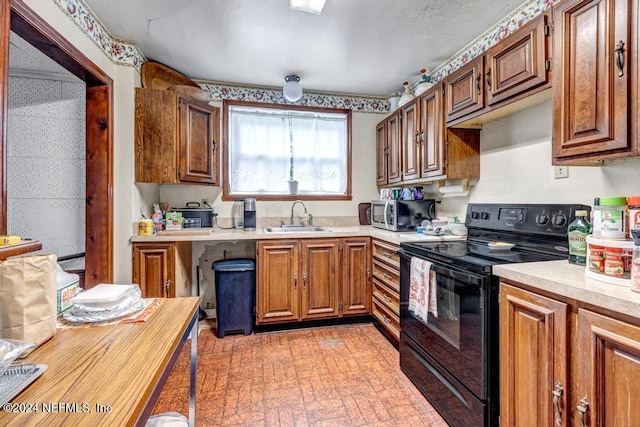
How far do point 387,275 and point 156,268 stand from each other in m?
1.91

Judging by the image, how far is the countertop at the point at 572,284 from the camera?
0.87 metres

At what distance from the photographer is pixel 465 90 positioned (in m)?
2.12

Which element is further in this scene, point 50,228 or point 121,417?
point 50,228

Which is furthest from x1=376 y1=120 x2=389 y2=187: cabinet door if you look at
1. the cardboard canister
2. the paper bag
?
the paper bag

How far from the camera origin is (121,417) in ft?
1.73

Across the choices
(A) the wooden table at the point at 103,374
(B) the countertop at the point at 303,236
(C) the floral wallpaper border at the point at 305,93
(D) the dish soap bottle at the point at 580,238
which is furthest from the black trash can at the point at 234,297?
(D) the dish soap bottle at the point at 580,238

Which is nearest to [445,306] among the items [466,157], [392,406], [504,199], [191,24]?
[392,406]

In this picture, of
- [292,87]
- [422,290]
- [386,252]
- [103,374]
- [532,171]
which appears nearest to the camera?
[103,374]

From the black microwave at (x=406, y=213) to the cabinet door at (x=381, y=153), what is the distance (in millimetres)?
544

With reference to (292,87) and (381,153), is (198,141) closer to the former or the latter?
(292,87)

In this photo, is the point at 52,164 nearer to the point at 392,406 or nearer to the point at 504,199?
the point at 392,406

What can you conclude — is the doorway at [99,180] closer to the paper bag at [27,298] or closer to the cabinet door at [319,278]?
the cabinet door at [319,278]

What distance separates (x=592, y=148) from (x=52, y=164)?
3.61 meters

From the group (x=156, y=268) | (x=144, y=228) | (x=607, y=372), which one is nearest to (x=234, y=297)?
(x=156, y=268)
